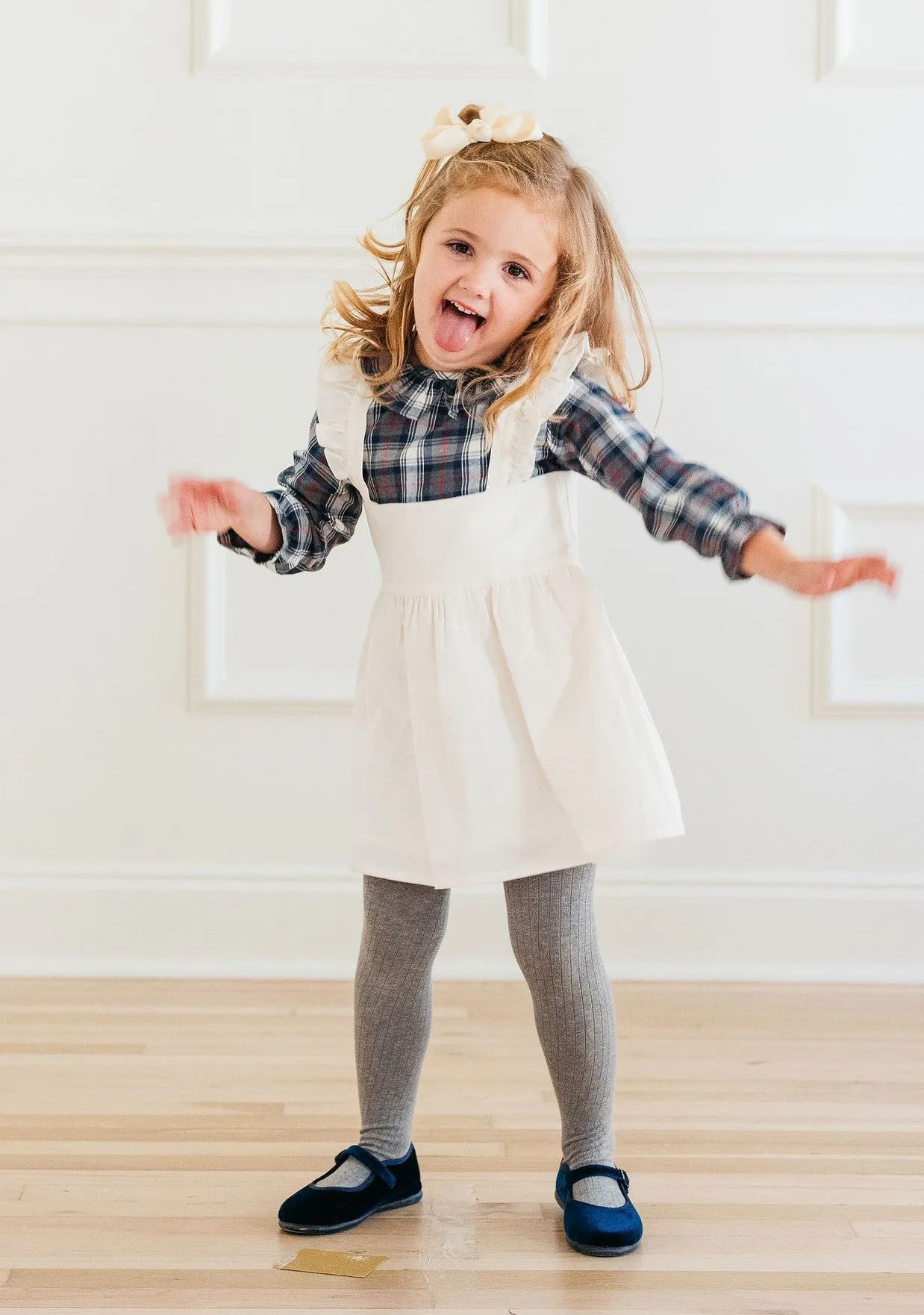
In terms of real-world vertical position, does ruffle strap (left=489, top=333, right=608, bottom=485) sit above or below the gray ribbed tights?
above

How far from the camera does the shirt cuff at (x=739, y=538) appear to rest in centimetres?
88

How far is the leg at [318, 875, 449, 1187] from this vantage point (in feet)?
3.27

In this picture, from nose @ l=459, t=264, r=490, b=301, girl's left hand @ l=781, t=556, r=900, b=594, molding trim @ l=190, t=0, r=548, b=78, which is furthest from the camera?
molding trim @ l=190, t=0, r=548, b=78

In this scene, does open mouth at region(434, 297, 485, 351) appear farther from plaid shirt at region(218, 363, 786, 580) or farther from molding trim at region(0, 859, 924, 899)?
molding trim at region(0, 859, 924, 899)

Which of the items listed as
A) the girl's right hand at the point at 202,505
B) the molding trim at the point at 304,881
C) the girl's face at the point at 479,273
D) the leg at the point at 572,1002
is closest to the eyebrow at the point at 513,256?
the girl's face at the point at 479,273

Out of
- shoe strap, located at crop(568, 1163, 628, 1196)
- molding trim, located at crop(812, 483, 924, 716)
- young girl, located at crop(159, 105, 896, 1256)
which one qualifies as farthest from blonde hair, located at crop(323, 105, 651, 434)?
molding trim, located at crop(812, 483, 924, 716)

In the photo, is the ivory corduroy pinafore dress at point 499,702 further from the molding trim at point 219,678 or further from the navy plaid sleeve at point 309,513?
the molding trim at point 219,678

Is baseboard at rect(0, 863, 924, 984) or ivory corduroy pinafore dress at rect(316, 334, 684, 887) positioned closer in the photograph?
ivory corduroy pinafore dress at rect(316, 334, 684, 887)

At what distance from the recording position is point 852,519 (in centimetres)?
160

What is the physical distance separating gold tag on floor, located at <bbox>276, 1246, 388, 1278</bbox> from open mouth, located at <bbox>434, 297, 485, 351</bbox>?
0.63 m

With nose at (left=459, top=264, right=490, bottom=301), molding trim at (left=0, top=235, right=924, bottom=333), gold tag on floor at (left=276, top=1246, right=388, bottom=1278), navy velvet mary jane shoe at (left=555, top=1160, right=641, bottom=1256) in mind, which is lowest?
gold tag on floor at (left=276, top=1246, right=388, bottom=1278)

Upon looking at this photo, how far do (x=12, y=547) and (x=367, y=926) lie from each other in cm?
82

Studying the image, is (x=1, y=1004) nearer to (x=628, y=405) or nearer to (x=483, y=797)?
(x=483, y=797)

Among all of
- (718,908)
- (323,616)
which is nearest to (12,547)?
(323,616)
